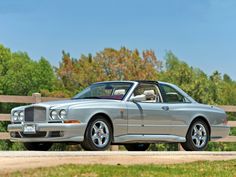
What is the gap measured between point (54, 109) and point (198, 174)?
11.8ft

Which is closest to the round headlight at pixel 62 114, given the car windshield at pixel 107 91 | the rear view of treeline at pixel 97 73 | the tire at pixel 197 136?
the car windshield at pixel 107 91

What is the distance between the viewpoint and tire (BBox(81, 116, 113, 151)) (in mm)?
11375

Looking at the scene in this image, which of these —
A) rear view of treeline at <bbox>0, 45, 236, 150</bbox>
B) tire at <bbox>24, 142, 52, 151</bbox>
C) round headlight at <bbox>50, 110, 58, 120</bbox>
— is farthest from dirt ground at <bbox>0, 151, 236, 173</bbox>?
rear view of treeline at <bbox>0, 45, 236, 150</bbox>

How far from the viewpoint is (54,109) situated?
11250 mm

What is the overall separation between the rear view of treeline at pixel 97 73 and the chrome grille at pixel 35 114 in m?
37.0

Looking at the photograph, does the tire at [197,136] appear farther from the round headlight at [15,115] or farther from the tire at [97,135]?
the round headlight at [15,115]

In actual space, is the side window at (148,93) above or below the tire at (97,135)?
above

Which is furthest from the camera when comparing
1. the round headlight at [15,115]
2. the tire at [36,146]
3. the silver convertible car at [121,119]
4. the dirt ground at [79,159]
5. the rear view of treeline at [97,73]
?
the rear view of treeline at [97,73]

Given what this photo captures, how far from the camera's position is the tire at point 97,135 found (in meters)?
11.4

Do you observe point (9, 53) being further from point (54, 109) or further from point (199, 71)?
point (54, 109)

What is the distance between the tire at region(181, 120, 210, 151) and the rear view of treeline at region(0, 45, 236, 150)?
3553 centimetres

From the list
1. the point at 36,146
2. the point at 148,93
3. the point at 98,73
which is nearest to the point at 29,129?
the point at 36,146

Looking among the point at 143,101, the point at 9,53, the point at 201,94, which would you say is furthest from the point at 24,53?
the point at 143,101

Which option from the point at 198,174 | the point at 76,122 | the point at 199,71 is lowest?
the point at 198,174
